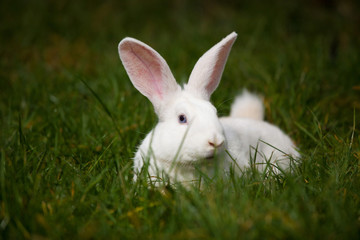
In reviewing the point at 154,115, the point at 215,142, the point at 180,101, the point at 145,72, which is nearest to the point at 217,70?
the point at 180,101

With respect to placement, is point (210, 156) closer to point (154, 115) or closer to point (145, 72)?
point (145, 72)

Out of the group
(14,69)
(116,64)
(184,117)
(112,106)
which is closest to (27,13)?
(14,69)

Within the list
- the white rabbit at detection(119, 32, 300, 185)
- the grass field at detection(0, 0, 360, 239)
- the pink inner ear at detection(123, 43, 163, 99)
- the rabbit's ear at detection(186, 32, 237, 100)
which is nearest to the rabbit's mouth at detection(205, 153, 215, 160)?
the white rabbit at detection(119, 32, 300, 185)

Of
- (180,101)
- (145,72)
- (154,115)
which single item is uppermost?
(145,72)

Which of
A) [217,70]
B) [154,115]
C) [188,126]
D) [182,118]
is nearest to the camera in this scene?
[188,126]

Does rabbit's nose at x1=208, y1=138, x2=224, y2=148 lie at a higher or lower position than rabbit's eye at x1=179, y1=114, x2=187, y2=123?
lower

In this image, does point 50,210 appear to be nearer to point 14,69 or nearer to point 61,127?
point 61,127

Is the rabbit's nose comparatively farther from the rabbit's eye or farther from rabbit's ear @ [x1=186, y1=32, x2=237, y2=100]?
rabbit's ear @ [x1=186, y1=32, x2=237, y2=100]

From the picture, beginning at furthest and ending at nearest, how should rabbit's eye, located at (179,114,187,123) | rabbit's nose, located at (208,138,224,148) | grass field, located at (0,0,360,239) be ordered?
rabbit's eye, located at (179,114,187,123), rabbit's nose, located at (208,138,224,148), grass field, located at (0,0,360,239)
